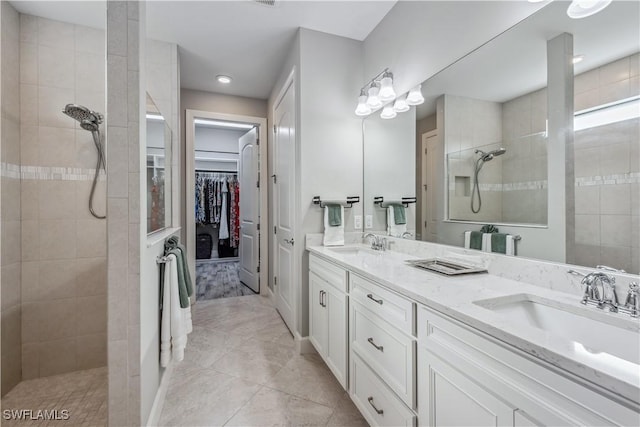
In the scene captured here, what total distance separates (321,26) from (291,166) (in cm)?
123

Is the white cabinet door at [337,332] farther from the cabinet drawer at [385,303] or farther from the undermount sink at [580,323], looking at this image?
the undermount sink at [580,323]

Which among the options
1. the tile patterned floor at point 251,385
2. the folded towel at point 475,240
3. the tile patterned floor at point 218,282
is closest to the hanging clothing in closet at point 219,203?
the tile patterned floor at point 218,282

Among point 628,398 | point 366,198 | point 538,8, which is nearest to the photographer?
point 628,398

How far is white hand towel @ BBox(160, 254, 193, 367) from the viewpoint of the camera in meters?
1.67

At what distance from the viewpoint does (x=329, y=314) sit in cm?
186

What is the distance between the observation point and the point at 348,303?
1.62 metres

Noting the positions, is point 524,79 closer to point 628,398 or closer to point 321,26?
point 628,398

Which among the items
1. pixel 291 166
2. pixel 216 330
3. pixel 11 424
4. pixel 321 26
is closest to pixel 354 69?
pixel 321 26

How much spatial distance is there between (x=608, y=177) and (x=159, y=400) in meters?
2.44

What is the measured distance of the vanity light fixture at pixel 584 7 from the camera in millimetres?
981

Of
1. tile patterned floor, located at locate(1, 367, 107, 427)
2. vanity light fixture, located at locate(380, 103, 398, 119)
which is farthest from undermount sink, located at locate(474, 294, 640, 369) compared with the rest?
tile patterned floor, located at locate(1, 367, 107, 427)

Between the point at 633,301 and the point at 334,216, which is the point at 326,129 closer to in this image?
the point at 334,216

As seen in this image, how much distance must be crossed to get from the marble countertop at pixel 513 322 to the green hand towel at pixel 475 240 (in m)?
0.20

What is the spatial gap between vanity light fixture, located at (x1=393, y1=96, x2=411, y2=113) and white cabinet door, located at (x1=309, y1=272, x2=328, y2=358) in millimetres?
1457
